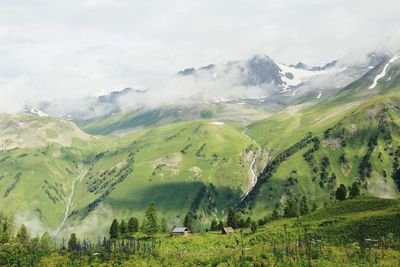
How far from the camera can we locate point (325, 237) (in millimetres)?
162875

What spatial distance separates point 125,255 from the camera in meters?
132

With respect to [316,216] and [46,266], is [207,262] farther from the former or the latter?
[316,216]

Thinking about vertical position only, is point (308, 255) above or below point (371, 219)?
below

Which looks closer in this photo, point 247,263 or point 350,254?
point 247,263

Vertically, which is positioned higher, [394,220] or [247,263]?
[394,220]

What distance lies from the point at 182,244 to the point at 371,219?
69.1 metres

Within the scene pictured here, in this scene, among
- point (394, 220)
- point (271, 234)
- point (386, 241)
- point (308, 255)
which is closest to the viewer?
point (308, 255)

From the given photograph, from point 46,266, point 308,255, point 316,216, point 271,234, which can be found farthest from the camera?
point 316,216

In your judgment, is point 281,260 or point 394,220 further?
point 394,220

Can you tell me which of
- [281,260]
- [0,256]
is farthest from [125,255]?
[281,260]

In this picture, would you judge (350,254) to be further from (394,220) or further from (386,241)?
(394,220)

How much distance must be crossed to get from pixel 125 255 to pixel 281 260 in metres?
43.8

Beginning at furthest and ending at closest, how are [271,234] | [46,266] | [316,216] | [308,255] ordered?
[316,216] < [271,234] < [308,255] < [46,266]

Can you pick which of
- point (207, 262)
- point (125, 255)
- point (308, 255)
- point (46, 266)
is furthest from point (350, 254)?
point (46, 266)
